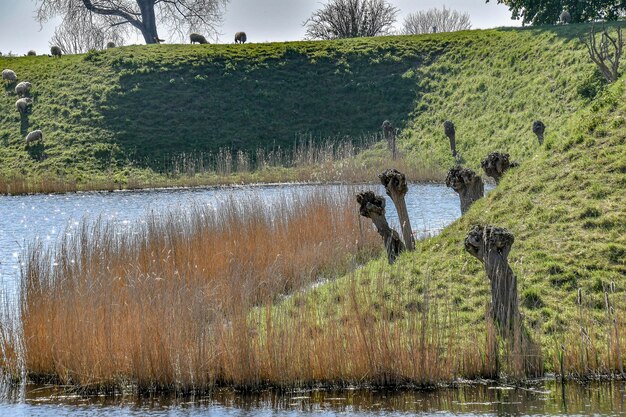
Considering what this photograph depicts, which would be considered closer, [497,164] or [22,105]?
[497,164]

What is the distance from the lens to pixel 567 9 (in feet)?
187

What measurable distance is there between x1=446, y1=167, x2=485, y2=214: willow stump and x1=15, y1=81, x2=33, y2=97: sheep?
43414 millimetres

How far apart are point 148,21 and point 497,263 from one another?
62399mm

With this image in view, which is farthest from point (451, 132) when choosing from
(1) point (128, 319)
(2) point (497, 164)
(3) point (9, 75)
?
(1) point (128, 319)

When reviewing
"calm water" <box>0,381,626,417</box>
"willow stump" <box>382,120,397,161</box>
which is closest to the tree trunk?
"willow stump" <box>382,120,397,161</box>

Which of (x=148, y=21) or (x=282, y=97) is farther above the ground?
(x=148, y=21)

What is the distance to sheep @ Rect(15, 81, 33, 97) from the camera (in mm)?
57569

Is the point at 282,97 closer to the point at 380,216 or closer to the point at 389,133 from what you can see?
the point at 389,133

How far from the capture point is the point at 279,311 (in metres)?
11.3

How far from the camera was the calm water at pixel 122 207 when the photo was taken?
21.4 m

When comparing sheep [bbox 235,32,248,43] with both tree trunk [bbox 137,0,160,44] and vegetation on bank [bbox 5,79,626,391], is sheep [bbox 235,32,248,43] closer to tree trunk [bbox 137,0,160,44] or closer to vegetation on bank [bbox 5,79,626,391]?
tree trunk [bbox 137,0,160,44]

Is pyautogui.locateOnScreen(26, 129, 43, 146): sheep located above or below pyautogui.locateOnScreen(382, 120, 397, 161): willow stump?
above

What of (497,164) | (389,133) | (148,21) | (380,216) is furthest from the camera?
(148,21)

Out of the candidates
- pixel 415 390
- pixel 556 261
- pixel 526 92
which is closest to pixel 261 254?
pixel 556 261
